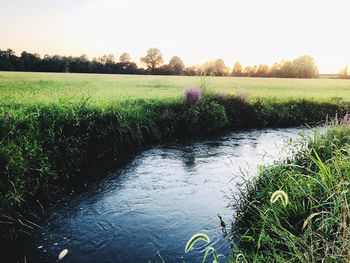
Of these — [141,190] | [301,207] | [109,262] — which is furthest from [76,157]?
[301,207]

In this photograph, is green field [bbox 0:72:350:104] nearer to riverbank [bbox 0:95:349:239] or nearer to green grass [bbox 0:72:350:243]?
green grass [bbox 0:72:350:243]

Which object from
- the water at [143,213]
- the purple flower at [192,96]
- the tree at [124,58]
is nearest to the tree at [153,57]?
the tree at [124,58]

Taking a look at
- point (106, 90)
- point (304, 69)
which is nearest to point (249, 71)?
point (304, 69)

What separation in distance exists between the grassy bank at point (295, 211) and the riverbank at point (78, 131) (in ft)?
12.1

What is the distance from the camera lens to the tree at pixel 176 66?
6706 centimetres

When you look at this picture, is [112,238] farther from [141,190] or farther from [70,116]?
[70,116]

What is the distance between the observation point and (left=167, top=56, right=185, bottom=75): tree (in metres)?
67.1

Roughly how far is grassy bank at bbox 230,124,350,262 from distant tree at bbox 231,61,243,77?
7015 cm

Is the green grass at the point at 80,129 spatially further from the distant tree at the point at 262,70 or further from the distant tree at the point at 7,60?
the distant tree at the point at 262,70

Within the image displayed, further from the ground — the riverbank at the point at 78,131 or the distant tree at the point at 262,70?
the distant tree at the point at 262,70

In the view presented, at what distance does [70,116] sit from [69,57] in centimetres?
6398

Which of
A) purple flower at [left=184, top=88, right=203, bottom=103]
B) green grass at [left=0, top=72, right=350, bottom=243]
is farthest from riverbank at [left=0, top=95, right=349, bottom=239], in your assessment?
purple flower at [left=184, top=88, right=203, bottom=103]

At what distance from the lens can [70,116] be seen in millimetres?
9234

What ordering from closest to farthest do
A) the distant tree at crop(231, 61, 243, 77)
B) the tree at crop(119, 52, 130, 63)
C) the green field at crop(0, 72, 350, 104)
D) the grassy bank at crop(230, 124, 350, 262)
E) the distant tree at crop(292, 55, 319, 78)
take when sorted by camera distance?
the grassy bank at crop(230, 124, 350, 262)
the green field at crop(0, 72, 350, 104)
the tree at crop(119, 52, 130, 63)
the distant tree at crop(231, 61, 243, 77)
the distant tree at crop(292, 55, 319, 78)
